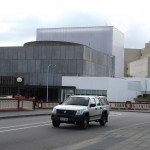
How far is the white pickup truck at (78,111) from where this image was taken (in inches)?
785

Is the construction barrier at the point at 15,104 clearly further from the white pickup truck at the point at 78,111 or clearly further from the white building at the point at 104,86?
the white building at the point at 104,86

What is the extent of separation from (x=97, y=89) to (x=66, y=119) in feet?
223

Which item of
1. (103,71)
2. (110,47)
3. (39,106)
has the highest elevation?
(110,47)

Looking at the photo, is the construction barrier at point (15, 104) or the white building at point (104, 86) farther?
the white building at point (104, 86)

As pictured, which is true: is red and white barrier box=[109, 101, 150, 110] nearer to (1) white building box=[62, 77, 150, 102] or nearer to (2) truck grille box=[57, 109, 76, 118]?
(1) white building box=[62, 77, 150, 102]

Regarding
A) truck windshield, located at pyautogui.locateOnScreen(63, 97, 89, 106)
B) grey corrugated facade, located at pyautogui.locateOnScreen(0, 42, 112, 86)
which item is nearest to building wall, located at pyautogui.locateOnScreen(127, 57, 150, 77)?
grey corrugated facade, located at pyautogui.locateOnScreen(0, 42, 112, 86)

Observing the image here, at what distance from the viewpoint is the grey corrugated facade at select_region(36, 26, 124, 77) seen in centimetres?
12425

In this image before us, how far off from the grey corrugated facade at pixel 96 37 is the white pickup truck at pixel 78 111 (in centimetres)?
9957

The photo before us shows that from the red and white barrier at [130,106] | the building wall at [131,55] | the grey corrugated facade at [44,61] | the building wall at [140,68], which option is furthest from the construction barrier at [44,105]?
the building wall at [131,55]

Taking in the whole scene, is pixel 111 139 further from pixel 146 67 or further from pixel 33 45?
pixel 146 67

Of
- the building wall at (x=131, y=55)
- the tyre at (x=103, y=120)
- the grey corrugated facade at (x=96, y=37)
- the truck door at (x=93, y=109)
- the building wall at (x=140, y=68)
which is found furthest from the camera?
the building wall at (x=131, y=55)

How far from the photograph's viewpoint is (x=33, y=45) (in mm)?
101750

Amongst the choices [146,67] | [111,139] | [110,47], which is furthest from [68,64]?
[111,139]

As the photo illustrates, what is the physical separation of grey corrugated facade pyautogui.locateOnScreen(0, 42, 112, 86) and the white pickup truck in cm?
7409
